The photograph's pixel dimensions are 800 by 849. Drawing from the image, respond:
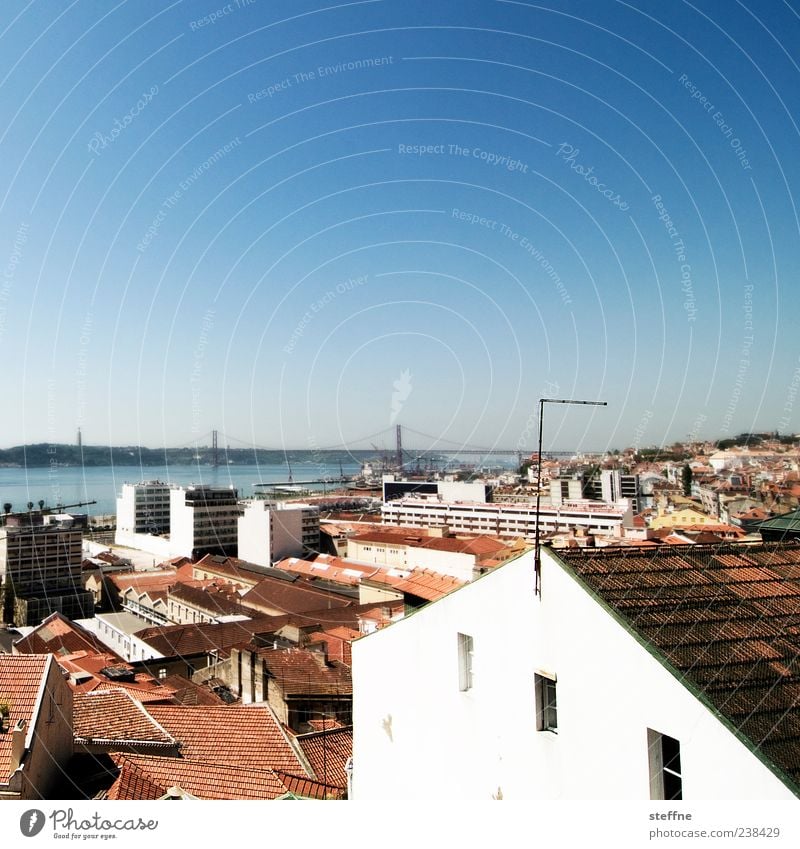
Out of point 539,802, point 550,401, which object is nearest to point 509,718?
point 539,802

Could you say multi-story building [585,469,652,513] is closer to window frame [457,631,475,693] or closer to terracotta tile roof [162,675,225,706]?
terracotta tile roof [162,675,225,706]

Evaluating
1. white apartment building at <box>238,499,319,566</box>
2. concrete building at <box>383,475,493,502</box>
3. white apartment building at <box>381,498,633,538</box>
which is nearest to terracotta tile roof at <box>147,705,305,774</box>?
white apartment building at <box>381,498,633,538</box>

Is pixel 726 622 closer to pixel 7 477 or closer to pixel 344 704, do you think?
pixel 7 477

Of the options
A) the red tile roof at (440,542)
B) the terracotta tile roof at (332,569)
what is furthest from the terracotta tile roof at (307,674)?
the red tile roof at (440,542)

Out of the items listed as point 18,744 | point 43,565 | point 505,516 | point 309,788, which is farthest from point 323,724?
point 505,516

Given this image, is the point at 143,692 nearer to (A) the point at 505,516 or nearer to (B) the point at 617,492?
(B) the point at 617,492

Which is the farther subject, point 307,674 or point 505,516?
point 505,516
